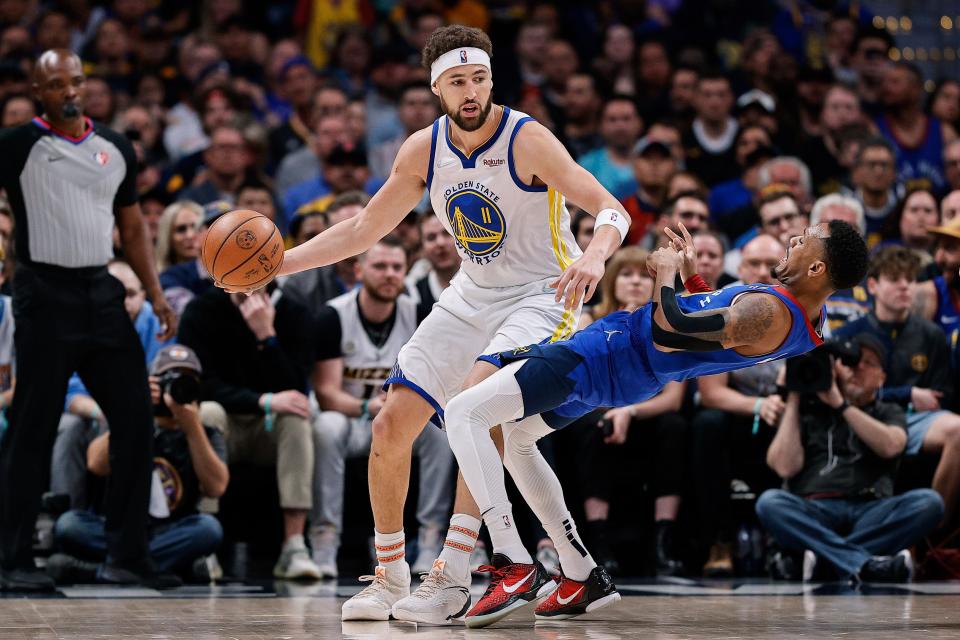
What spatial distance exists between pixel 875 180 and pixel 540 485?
17.3 ft

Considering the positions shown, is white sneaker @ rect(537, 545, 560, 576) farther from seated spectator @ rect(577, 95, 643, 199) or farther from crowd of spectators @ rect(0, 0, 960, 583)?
seated spectator @ rect(577, 95, 643, 199)

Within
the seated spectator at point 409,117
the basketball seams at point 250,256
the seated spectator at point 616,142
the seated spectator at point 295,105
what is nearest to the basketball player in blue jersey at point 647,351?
the basketball seams at point 250,256

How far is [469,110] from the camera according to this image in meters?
5.30

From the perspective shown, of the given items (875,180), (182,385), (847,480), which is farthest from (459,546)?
(875,180)

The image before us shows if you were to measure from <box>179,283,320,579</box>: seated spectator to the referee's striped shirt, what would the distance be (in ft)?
3.68

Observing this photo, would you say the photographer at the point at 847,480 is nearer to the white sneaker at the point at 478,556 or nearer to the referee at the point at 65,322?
the white sneaker at the point at 478,556

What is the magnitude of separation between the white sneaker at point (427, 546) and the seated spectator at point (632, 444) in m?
0.85

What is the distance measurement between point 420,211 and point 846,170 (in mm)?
3481

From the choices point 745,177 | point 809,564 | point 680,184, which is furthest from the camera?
point 745,177

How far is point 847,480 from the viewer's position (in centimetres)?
718

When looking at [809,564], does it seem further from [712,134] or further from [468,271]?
[712,134]

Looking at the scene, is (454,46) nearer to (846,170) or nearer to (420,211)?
(420,211)

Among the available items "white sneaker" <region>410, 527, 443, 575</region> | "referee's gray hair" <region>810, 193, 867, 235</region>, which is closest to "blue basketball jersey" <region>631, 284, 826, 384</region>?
"white sneaker" <region>410, 527, 443, 575</region>

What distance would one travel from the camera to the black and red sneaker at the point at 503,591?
16.6ft
